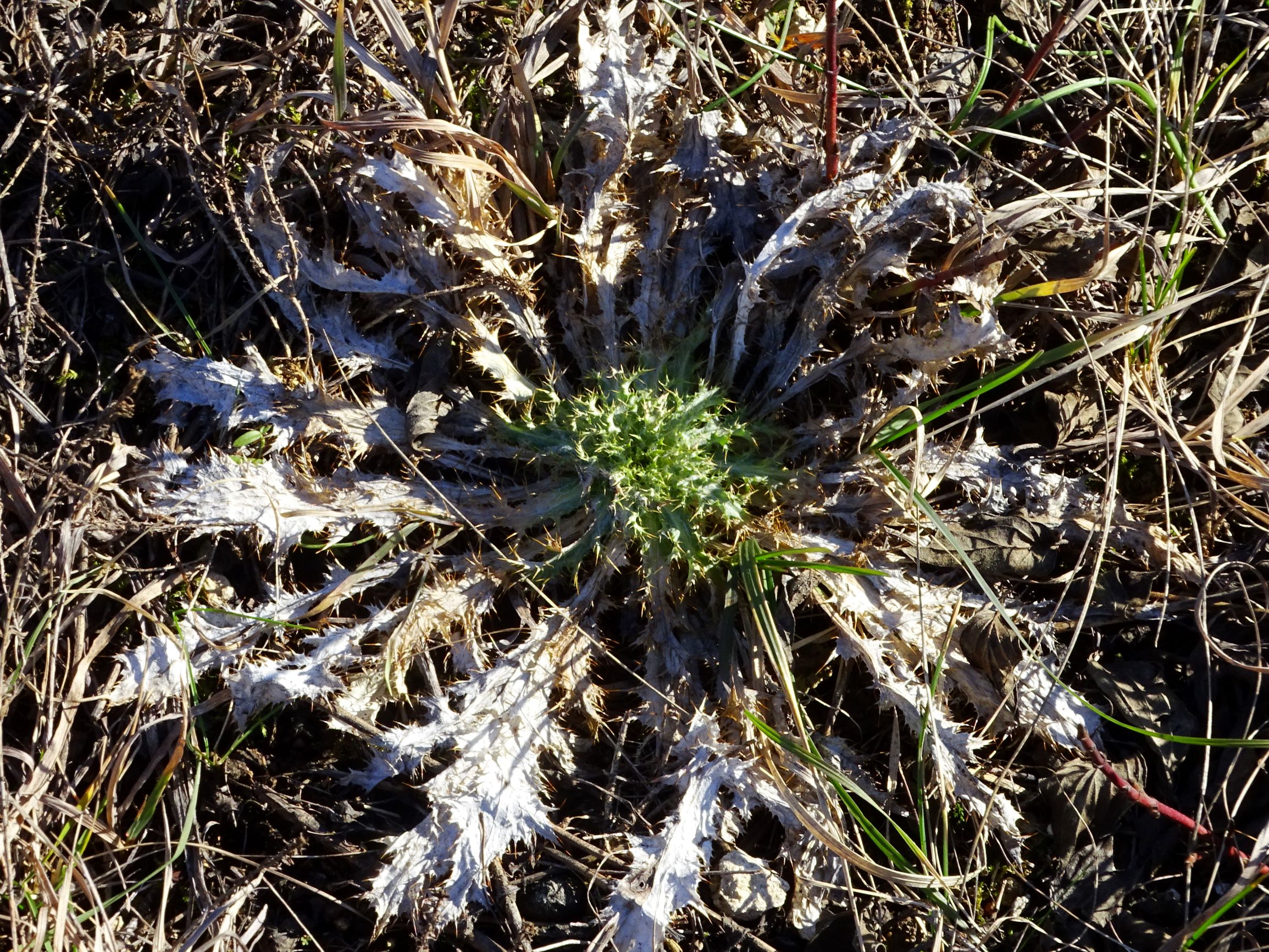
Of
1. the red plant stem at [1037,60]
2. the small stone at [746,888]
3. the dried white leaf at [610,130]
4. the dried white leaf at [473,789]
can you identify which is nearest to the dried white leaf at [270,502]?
the dried white leaf at [473,789]

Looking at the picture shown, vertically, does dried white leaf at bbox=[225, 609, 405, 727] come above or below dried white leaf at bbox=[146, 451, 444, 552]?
below

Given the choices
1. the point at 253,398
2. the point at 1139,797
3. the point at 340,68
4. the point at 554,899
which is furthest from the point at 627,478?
the point at 1139,797

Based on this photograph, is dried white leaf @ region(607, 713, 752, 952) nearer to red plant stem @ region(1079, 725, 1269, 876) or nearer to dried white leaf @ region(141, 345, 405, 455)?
red plant stem @ region(1079, 725, 1269, 876)

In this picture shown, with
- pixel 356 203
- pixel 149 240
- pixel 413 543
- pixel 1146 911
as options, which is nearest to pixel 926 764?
pixel 1146 911

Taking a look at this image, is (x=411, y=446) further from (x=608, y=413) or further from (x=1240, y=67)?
(x=1240, y=67)

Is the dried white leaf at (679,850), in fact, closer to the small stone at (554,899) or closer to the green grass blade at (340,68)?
the small stone at (554,899)

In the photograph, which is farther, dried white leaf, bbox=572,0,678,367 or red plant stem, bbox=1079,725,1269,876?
dried white leaf, bbox=572,0,678,367

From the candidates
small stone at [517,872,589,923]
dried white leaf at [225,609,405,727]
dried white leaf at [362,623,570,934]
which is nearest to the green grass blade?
dried white leaf at [225,609,405,727]
